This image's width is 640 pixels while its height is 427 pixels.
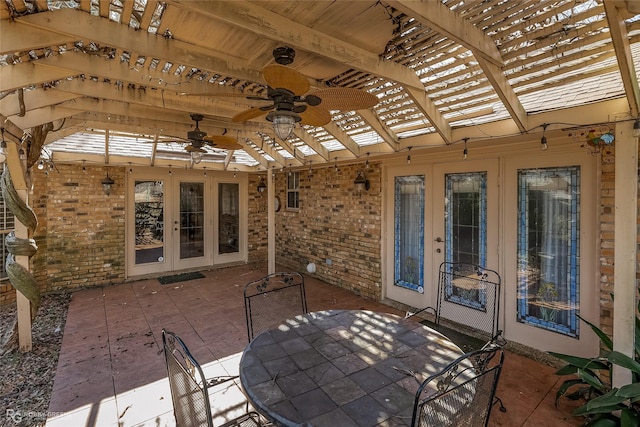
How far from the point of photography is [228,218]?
810cm

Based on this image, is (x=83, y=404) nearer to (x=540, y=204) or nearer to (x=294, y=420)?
A: (x=294, y=420)

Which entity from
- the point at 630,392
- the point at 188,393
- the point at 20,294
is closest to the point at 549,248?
the point at 630,392

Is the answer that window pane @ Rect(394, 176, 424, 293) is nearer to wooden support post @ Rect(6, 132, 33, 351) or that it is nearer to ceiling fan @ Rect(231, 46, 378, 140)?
ceiling fan @ Rect(231, 46, 378, 140)

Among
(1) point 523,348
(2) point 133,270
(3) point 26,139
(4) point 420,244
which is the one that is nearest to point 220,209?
(2) point 133,270

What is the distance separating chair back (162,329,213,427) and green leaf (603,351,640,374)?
276 centimetres

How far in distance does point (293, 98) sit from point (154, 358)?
3216 millimetres

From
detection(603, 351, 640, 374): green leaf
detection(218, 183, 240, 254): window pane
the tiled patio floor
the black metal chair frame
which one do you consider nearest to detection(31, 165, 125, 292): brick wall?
the tiled patio floor

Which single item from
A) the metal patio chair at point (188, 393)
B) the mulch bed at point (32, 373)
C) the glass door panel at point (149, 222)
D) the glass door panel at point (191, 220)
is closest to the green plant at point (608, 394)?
the metal patio chair at point (188, 393)

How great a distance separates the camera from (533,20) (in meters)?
2.18

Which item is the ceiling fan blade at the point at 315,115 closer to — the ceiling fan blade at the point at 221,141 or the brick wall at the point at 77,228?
the ceiling fan blade at the point at 221,141

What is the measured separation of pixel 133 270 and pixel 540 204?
7319 mm

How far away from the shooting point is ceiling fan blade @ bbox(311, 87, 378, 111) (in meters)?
2.04

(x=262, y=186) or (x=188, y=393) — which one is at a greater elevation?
(x=262, y=186)

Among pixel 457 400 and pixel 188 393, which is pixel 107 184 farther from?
pixel 457 400
